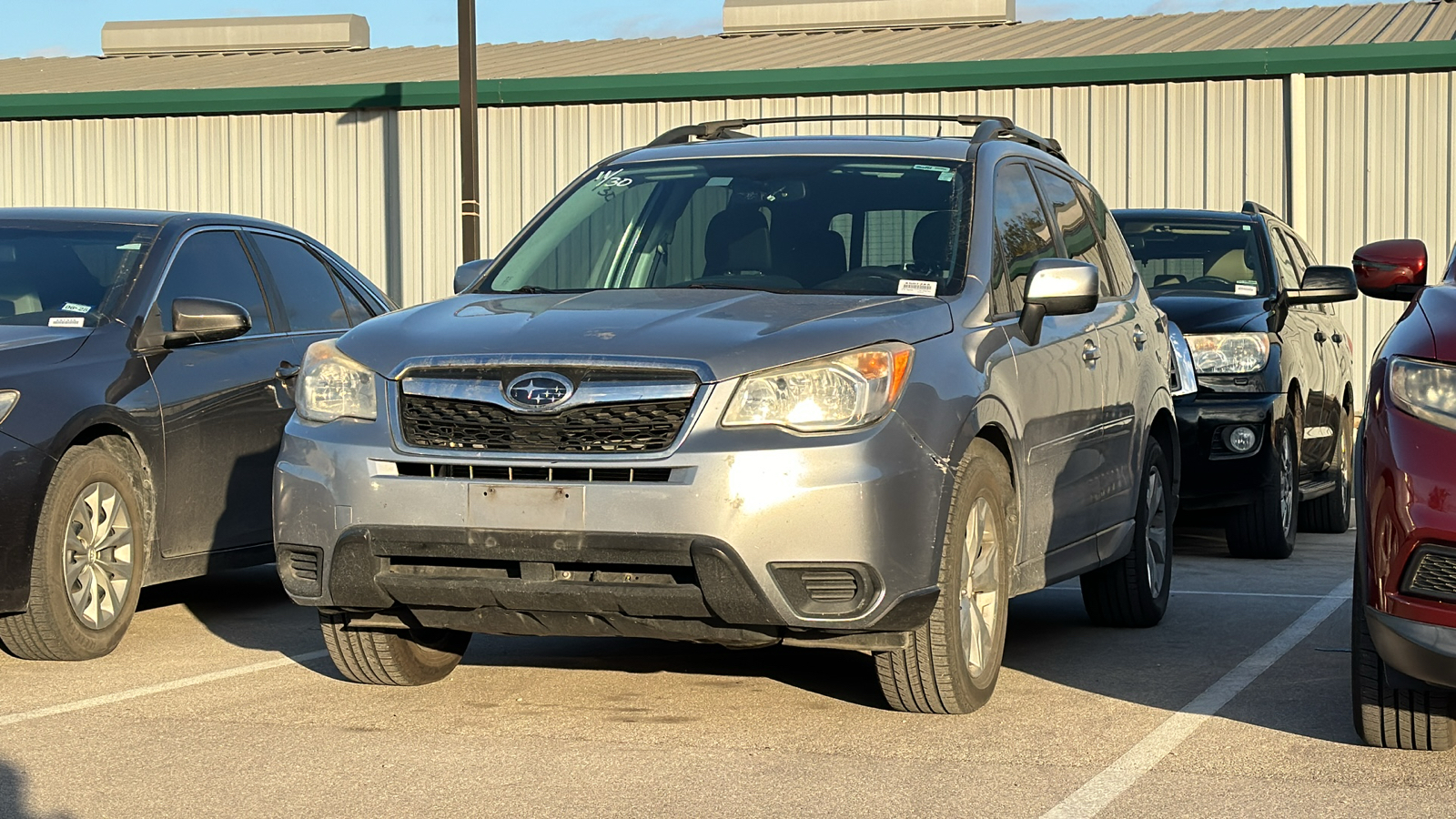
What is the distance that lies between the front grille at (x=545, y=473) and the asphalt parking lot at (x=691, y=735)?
75 centimetres

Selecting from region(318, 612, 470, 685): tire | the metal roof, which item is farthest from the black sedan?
the metal roof

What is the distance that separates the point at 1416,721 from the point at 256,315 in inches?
194

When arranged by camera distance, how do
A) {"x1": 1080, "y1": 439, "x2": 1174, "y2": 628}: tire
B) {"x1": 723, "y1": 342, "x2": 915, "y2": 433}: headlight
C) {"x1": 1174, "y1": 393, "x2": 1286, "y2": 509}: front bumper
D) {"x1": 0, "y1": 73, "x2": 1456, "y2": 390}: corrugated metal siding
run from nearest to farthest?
{"x1": 723, "y1": 342, "x2": 915, "y2": 433}: headlight → {"x1": 1080, "y1": 439, "x2": 1174, "y2": 628}: tire → {"x1": 1174, "y1": 393, "x2": 1286, "y2": 509}: front bumper → {"x1": 0, "y1": 73, "x2": 1456, "y2": 390}: corrugated metal siding

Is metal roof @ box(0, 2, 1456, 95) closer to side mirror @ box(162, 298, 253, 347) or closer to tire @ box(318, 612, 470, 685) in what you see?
side mirror @ box(162, 298, 253, 347)

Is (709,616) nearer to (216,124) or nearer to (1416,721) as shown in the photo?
(1416,721)

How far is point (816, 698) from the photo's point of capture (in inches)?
232

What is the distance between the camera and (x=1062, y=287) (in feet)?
19.5

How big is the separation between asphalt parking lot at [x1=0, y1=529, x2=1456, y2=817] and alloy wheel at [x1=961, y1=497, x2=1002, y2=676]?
201 millimetres

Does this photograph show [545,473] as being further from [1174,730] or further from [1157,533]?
[1157,533]

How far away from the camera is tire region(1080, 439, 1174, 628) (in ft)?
24.3

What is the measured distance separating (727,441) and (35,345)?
2901 millimetres

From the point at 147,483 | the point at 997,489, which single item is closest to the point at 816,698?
the point at 997,489

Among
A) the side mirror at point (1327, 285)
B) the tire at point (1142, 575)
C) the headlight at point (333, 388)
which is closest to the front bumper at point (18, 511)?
the headlight at point (333, 388)

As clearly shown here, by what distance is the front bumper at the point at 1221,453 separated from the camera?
974 centimetres
